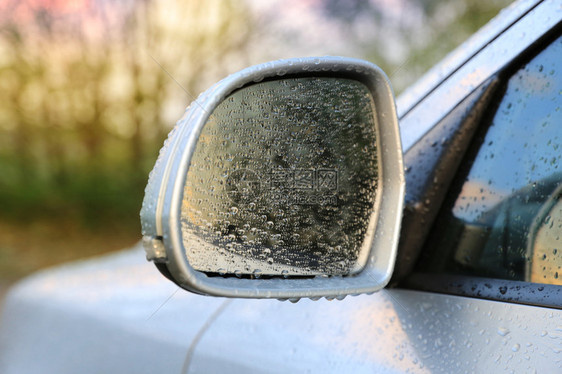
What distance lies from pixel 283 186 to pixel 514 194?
511 millimetres

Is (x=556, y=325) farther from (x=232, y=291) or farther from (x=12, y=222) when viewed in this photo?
(x=12, y=222)

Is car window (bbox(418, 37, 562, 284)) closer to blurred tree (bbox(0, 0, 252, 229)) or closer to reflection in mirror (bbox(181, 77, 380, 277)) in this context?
reflection in mirror (bbox(181, 77, 380, 277))

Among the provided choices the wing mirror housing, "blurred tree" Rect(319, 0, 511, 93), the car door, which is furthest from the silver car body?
"blurred tree" Rect(319, 0, 511, 93)

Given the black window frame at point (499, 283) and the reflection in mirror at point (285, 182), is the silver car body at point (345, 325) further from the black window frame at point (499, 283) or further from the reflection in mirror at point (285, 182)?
the reflection in mirror at point (285, 182)

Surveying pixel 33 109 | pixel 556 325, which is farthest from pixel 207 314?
pixel 33 109

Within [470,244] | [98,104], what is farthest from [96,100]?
[470,244]

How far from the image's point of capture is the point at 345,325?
4.22ft

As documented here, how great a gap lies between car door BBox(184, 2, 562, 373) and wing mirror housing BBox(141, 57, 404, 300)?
0.55 ft

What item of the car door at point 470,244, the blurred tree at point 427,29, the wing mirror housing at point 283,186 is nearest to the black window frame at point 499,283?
the car door at point 470,244

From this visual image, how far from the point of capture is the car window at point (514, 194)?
44.8 inches

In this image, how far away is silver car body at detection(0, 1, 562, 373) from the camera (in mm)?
1070

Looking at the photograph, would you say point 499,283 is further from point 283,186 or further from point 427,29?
point 427,29

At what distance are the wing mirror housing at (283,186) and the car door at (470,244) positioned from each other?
0.55 ft

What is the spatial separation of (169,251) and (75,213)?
1450cm
